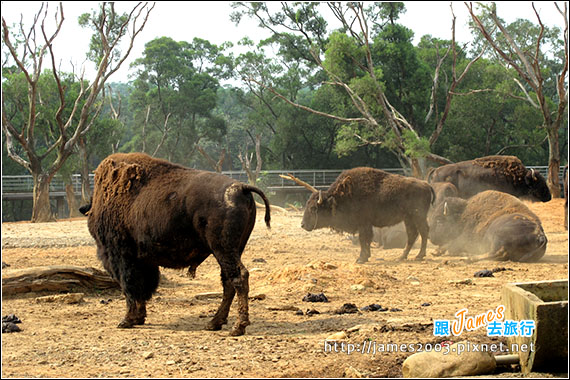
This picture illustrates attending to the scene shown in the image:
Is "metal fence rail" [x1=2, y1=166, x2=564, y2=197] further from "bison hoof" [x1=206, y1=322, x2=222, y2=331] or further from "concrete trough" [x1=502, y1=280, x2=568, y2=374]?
"concrete trough" [x1=502, y1=280, x2=568, y2=374]

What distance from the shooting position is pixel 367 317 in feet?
23.0

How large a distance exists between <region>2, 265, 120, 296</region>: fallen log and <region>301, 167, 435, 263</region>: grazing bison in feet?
18.2

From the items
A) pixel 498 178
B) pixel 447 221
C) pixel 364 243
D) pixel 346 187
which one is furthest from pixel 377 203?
pixel 498 178

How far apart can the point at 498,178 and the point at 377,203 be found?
5620 mm

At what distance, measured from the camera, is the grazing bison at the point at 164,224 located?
21.9ft

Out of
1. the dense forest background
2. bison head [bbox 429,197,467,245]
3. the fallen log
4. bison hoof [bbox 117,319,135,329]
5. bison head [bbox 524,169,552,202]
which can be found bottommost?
bison hoof [bbox 117,319,135,329]

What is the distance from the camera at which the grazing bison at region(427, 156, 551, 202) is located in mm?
17094

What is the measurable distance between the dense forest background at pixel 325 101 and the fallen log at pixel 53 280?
16.5 meters

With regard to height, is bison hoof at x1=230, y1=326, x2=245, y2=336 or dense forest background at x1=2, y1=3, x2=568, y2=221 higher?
→ dense forest background at x1=2, y1=3, x2=568, y2=221

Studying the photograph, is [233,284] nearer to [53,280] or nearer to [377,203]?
[53,280]

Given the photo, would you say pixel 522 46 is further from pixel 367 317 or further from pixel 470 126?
pixel 367 317

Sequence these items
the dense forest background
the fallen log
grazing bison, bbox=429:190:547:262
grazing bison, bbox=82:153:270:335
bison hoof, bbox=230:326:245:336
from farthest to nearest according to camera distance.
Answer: the dense forest background < grazing bison, bbox=429:190:547:262 < the fallen log < grazing bison, bbox=82:153:270:335 < bison hoof, bbox=230:326:245:336

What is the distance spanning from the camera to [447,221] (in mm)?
13320

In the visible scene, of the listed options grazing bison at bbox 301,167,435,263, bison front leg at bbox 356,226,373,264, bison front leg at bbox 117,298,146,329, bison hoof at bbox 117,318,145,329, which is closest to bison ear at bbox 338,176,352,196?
grazing bison at bbox 301,167,435,263
